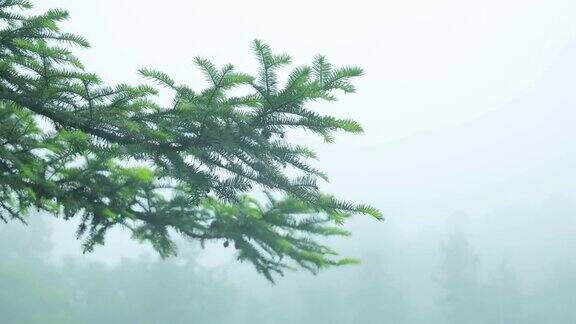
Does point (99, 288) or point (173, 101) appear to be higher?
point (99, 288)

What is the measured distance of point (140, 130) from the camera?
10.5 feet

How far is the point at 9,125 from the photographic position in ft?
10.2

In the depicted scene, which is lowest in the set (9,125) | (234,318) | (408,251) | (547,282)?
(9,125)

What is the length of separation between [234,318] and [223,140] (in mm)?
50350

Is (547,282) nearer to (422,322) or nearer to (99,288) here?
(422,322)

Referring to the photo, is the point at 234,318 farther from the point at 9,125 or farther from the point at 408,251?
the point at 9,125

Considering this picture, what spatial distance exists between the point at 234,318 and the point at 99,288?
47.5 ft

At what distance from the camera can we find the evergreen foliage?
269 centimetres

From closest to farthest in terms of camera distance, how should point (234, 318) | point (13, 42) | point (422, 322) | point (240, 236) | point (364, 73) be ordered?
point (364, 73) < point (13, 42) < point (240, 236) < point (234, 318) < point (422, 322)

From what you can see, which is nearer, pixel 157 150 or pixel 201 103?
pixel 201 103

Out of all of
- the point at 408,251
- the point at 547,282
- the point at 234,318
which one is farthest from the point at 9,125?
the point at 408,251

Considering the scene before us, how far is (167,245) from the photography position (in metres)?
4.61

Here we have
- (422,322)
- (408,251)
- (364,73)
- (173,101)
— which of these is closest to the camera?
(364,73)

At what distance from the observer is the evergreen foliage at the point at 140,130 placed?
2.69 metres
